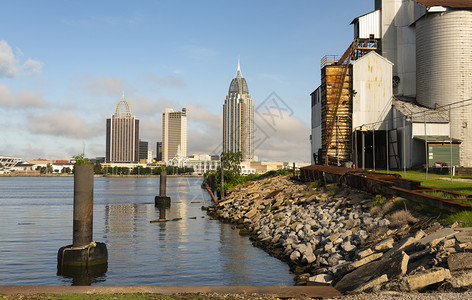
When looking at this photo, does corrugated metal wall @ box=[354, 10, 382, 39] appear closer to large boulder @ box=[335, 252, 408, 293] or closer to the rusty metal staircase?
the rusty metal staircase

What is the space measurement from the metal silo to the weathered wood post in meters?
41.0

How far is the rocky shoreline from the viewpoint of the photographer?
10.4m

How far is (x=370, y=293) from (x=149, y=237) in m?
20.3

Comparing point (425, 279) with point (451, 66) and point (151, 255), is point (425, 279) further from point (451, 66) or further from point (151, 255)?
point (451, 66)

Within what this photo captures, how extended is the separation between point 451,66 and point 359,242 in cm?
3906

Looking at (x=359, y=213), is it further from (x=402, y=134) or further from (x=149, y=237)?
(x=402, y=134)

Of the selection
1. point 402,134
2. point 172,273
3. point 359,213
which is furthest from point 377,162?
point 172,273

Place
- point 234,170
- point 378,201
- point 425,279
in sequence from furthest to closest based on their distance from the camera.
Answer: point 234,170, point 378,201, point 425,279

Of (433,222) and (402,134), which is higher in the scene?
(402,134)

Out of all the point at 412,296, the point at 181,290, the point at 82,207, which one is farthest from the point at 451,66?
the point at 181,290

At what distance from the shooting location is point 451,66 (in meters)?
48.4

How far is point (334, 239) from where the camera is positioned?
18047mm

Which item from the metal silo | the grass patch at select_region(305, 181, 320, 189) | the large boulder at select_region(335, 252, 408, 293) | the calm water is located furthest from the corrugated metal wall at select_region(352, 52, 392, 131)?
the large boulder at select_region(335, 252, 408, 293)

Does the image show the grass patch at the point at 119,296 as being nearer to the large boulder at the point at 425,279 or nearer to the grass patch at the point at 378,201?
the large boulder at the point at 425,279
